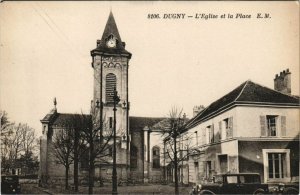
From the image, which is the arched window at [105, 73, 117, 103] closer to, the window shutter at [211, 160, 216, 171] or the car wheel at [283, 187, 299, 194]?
the window shutter at [211, 160, 216, 171]

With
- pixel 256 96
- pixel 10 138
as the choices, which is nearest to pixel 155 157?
pixel 256 96

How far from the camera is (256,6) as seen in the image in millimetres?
13469

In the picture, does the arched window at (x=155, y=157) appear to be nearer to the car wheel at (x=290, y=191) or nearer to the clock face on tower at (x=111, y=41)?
the clock face on tower at (x=111, y=41)

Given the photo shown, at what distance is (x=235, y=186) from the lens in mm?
13742

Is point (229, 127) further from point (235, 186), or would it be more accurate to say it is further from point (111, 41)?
point (111, 41)

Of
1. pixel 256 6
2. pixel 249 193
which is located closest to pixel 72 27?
pixel 256 6

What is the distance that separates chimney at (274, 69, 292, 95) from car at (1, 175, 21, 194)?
37.0 ft

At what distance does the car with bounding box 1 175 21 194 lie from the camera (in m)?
13.0

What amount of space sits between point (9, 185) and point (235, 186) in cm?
856

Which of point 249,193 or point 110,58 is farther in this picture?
point 110,58

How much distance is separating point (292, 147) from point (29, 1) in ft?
39.5

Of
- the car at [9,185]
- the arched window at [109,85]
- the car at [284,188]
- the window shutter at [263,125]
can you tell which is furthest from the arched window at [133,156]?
the car at [284,188]

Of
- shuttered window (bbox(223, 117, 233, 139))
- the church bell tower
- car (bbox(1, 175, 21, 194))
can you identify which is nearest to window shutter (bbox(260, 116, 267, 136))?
shuttered window (bbox(223, 117, 233, 139))

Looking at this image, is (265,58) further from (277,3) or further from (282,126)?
(282,126)
